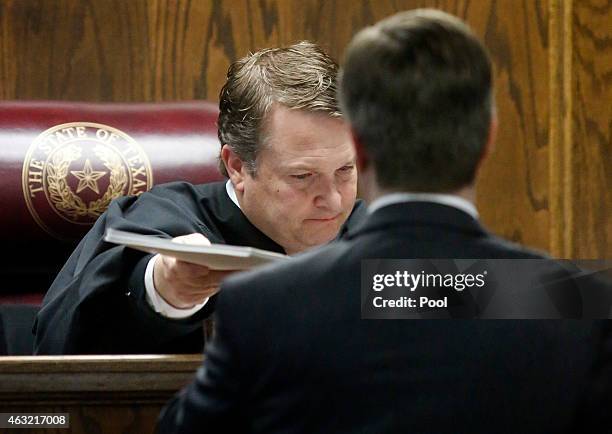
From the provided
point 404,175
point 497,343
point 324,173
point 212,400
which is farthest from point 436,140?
point 324,173

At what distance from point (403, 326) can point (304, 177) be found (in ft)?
4.32

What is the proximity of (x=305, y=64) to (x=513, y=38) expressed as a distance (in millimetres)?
1090

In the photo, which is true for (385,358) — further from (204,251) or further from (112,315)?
(112,315)

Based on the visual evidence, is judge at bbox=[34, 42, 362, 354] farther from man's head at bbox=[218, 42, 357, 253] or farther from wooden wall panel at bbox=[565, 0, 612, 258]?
wooden wall panel at bbox=[565, 0, 612, 258]

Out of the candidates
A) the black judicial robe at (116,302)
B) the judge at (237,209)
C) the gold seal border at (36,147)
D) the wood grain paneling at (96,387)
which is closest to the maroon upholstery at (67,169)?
the gold seal border at (36,147)

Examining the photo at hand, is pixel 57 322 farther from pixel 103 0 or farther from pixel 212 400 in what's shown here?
pixel 103 0

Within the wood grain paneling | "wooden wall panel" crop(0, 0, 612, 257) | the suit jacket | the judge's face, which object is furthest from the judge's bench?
the suit jacket

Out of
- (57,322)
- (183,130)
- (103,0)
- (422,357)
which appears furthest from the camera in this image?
(103,0)

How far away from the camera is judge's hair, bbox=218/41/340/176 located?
8.18 feet

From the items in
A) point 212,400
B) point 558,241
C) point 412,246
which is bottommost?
point 558,241

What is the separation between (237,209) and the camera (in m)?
2.62

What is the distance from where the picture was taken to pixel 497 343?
1165mm

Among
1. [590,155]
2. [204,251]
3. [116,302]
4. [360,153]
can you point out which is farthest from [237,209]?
[360,153]

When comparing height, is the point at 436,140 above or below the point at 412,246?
above
